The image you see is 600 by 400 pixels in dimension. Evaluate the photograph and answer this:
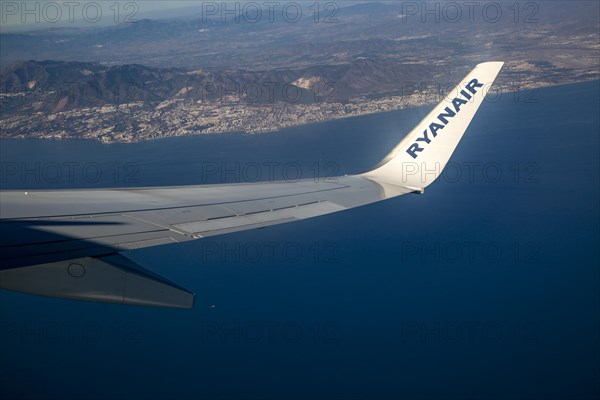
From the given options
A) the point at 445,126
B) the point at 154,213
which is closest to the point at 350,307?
the point at 445,126

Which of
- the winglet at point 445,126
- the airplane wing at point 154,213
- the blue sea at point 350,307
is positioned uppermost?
the winglet at point 445,126

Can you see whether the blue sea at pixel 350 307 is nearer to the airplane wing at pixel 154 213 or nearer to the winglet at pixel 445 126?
the airplane wing at pixel 154 213

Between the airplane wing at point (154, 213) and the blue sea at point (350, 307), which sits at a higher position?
the airplane wing at point (154, 213)

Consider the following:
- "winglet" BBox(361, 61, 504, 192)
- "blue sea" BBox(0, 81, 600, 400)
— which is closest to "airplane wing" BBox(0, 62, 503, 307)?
"winglet" BBox(361, 61, 504, 192)

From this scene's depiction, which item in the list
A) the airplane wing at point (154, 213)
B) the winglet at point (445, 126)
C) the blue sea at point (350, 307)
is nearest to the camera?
the airplane wing at point (154, 213)

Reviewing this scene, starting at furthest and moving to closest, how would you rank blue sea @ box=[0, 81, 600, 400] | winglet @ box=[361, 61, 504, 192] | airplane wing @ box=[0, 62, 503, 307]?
blue sea @ box=[0, 81, 600, 400] < winglet @ box=[361, 61, 504, 192] < airplane wing @ box=[0, 62, 503, 307]

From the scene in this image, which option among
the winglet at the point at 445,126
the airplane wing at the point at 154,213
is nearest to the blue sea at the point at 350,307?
the airplane wing at the point at 154,213

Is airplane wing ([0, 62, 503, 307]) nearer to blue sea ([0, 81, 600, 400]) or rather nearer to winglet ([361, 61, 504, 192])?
winglet ([361, 61, 504, 192])
